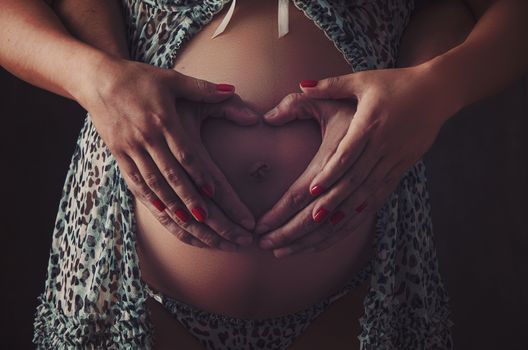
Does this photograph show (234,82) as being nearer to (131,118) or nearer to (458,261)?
(131,118)

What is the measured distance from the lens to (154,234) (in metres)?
0.90

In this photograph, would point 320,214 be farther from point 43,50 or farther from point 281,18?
point 43,50

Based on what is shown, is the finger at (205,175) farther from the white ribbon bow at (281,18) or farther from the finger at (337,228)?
the white ribbon bow at (281,18)

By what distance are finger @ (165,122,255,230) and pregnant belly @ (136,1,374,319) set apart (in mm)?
29

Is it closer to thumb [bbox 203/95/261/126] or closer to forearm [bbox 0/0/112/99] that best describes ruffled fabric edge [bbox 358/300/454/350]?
thumb [bbox 203/95/261/126]

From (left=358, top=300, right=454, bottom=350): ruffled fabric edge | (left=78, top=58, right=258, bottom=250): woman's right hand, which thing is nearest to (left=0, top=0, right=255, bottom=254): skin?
(left=78, top=58, right=258, bottom=250): woman's right hand

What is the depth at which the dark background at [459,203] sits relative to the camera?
1.55 metres

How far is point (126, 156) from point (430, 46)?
18.7 inches

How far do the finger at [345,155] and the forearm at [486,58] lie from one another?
13 centimetres

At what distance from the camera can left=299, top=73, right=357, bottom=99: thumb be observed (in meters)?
0.83

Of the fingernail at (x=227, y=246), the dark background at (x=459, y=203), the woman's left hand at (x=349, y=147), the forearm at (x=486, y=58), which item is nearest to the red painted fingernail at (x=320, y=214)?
the woman's left hand at (x=349, y=147)

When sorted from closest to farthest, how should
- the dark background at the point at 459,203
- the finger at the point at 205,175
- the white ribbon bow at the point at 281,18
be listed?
the finger at the point at 205,175, the white ribbon bow at the point at 281,18, the dark background at the point at 459,203

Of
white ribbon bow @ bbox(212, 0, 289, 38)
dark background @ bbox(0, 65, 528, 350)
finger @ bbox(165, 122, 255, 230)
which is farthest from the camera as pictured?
dark background @ bbox(0, 65, 528, 350)

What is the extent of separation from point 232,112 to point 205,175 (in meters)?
0.09
